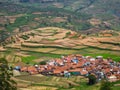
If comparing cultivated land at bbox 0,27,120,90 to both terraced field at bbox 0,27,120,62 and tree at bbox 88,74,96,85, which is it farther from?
tree at bbox 88,74,96,85

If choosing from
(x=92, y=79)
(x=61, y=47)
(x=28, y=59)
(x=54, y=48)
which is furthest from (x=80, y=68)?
(x=54, y=48)

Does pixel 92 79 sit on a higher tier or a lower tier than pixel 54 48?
higher

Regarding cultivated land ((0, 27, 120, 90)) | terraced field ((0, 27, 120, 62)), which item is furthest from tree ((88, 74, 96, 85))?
terraced field ((0, 27, 120, 62))

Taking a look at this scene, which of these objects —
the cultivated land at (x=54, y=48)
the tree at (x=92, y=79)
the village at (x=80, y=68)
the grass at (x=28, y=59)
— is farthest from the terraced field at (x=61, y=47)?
the tree at (x=92, y=79)

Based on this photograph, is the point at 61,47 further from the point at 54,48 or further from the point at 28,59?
the point at 28,59

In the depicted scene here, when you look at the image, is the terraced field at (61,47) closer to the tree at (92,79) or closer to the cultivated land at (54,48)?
the cultivated land at (54,48)

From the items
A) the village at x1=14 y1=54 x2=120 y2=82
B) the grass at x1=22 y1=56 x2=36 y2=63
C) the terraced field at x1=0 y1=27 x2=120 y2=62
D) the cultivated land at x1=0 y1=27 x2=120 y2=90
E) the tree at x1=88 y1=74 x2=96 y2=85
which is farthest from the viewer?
the terraced field at x1=0 y1=27 x2=120 y2=62

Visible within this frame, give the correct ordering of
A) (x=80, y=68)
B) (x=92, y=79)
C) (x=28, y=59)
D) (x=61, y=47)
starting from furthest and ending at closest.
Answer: (x=61, y=47), (x=28, y=59), (x=80, y=68), (x=92, y=79)

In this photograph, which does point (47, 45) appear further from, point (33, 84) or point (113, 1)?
point (113, 1)
